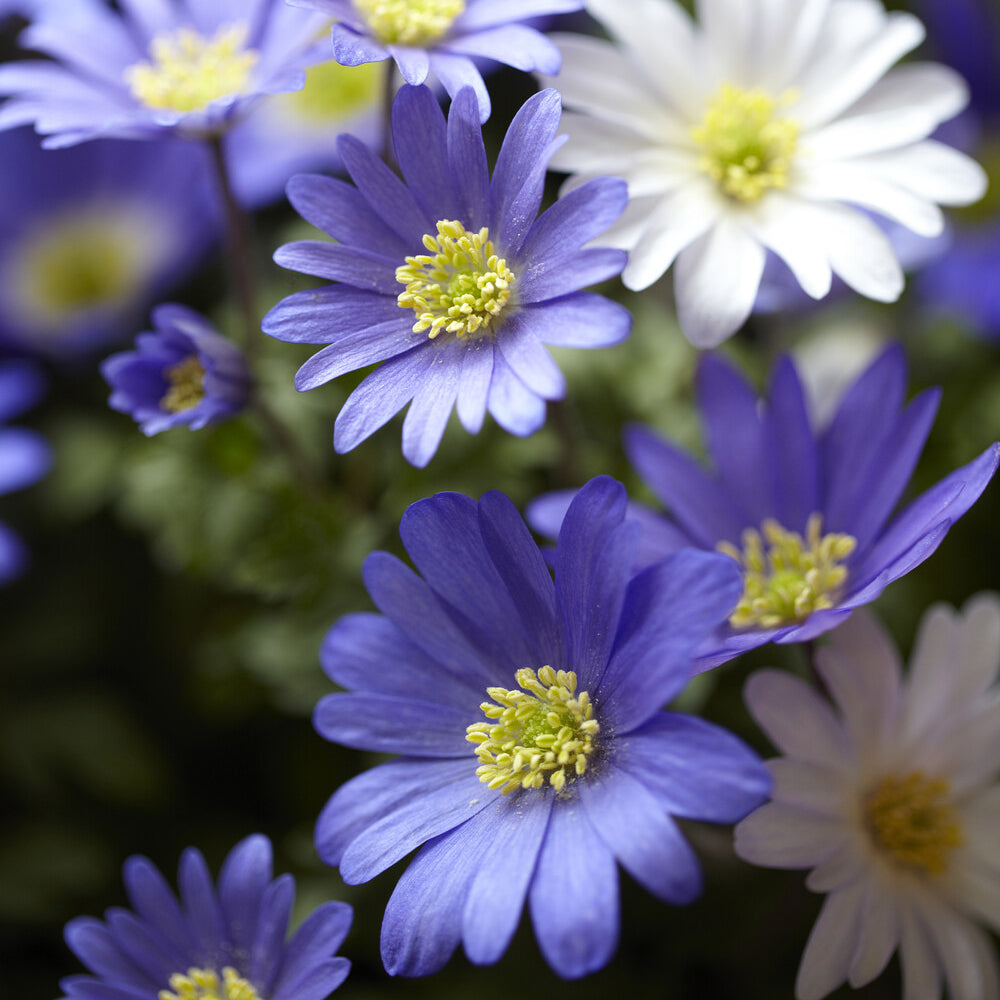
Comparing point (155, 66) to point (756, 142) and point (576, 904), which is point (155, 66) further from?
point (576, 904)

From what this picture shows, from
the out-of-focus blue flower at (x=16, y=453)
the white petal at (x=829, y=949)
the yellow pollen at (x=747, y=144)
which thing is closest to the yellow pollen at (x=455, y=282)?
the yellow pollen at (x=747, y=144)

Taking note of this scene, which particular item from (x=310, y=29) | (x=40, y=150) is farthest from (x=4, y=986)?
(x=40, y=150)

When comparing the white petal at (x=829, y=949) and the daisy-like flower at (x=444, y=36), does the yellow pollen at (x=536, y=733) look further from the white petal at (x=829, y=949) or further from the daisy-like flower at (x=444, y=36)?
the daisy-like flower at (x=444, y=36)

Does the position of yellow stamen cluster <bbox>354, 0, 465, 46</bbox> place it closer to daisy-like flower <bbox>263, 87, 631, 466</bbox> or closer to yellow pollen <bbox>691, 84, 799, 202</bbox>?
daisy-like flower <bbox>263, 87, 631, 466</bbox>

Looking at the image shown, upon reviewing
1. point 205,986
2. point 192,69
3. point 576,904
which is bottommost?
point 205,986

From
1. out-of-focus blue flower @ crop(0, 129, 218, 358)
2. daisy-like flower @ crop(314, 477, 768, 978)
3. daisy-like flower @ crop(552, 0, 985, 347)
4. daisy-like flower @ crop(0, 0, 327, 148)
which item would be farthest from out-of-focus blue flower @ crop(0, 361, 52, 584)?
daisy-like flower @ crop(552, 0, 985, 347)

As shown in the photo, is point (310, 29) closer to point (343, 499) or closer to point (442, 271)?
point (442, 271)

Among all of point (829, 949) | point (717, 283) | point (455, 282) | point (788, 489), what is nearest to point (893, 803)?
point (829, 949)
